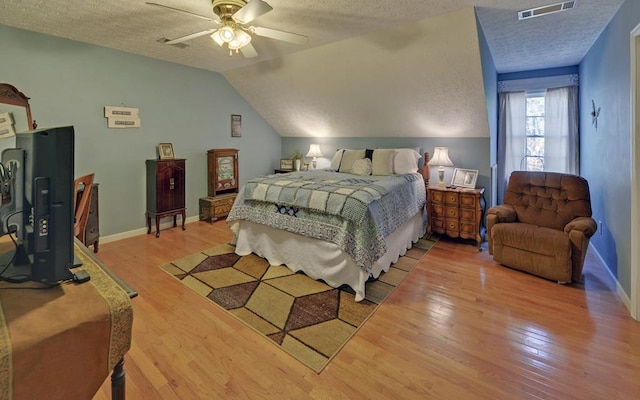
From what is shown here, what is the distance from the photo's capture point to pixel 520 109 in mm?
4555

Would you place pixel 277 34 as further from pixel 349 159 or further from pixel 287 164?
pixel 287 164

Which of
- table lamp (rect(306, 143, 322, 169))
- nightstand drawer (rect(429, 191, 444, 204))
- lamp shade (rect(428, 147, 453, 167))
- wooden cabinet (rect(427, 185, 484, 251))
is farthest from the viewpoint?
table lamp (rect(306, 143, 322, 169))

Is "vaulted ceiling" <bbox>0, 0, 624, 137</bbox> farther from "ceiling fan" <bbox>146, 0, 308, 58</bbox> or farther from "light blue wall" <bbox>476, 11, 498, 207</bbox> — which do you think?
"ceiling fan" <bbox>146, 0, 308, 58</bbox>

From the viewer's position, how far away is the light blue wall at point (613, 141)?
238cm

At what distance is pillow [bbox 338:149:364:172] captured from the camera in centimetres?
450

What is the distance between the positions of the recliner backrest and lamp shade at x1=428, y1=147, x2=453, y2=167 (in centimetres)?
83

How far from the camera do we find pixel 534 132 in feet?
14.9

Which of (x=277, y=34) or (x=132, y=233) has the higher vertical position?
(x=277, y=34)

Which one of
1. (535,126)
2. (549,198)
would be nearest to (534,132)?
(535,126)

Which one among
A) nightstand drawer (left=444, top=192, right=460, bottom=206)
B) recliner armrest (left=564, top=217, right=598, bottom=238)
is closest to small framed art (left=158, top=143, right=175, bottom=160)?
nightstand drawer (left=444, top=192, right=460, bottom=206)

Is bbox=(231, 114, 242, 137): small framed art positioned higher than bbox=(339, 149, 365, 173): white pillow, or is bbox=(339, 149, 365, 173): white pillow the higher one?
bbox=(231, 114, 242, 137): small framed art

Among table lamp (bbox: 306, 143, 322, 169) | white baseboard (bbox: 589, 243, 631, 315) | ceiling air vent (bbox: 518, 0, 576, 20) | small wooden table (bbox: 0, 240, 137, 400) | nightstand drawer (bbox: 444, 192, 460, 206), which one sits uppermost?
ceiling air vent (bbox: 518, 0, 576, 20)

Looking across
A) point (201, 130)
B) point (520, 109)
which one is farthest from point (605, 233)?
point (201, 130)

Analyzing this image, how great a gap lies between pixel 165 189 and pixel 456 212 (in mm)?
3999
